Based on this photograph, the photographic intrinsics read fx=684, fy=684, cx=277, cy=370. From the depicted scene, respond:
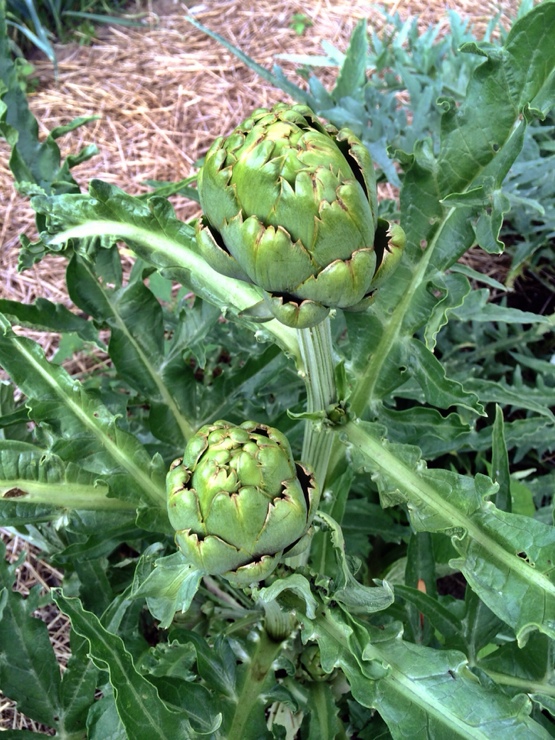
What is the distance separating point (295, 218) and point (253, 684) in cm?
66

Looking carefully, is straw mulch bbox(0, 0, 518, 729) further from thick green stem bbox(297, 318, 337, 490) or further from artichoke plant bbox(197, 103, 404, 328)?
artichoke plant bbox(197, 103, 404, 328)

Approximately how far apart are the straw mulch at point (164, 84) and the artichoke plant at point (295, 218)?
4.35ft

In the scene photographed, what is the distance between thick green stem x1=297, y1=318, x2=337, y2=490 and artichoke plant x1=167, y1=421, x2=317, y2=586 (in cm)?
12

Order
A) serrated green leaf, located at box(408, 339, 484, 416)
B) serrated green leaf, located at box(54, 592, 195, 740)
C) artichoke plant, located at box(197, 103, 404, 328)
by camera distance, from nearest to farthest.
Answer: artichoke plant, located at box(197, 103, 404, 328), serrated green leaf, located at box(54, 592, 195, 740), serrated green leaf, located at box(408, 339, 484, 416)

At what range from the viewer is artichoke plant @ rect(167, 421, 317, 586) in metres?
0.66

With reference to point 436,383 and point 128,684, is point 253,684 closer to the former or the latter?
point 128,684

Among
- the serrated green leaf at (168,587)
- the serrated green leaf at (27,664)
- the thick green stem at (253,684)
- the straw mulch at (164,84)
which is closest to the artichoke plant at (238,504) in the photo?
the serrated green leaf at (168,587)

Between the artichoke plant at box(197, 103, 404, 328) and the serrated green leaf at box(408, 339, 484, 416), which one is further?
the serrated green leaf at box(408, 339, 484, 416)

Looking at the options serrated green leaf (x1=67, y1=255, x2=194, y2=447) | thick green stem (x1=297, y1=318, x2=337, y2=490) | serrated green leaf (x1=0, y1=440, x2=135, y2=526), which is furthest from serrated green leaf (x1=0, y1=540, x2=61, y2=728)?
thick green stem (x1=297, y1=318, x2=337, y2=490)

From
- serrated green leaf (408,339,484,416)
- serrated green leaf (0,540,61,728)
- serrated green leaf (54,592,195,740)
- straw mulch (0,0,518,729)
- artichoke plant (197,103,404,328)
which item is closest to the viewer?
artichoke plant (197,103,404,328)

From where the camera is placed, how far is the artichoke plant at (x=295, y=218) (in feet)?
1.95

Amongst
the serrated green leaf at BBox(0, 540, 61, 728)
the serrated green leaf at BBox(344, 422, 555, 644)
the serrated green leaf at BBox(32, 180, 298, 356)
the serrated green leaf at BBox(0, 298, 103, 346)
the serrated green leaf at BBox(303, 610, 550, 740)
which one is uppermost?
the serrated green leaf at BBox(32, 180, 298, 356)

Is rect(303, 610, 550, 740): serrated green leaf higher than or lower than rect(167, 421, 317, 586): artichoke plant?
lower

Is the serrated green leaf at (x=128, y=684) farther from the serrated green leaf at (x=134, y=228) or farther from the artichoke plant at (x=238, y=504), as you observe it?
the serrated green leaf at (x=134, y=228)
